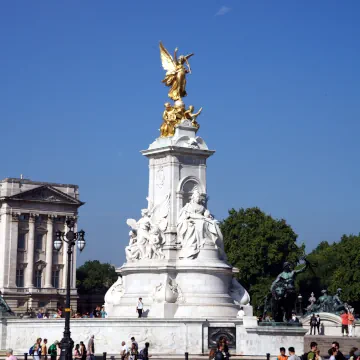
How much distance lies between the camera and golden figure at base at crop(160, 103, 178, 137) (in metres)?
48.9

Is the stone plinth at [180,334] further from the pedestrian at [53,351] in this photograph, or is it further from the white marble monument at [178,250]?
the pedestrian at [53,351]

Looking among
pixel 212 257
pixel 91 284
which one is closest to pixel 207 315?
pixel 212 257

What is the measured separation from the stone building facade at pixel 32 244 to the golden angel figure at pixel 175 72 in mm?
57985

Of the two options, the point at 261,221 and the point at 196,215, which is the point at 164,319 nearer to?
the point at 196,215

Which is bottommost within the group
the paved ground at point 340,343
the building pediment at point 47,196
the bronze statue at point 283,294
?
the paved ground at point 340,343

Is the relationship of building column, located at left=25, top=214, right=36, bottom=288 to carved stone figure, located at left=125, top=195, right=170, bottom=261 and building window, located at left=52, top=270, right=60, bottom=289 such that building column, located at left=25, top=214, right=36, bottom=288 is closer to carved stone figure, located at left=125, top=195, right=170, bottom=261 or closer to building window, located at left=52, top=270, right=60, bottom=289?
building window, located at left=52, top=270, right=60, bottom=289

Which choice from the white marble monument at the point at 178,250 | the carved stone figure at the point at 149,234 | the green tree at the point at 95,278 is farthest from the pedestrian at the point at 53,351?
the green tree at the point at 95,278

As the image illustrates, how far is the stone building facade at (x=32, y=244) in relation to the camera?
107m

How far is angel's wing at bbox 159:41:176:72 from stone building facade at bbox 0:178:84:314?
190ft

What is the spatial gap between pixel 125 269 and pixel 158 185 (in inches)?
180

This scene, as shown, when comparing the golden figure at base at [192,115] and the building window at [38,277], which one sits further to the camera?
the building window at [38,277]

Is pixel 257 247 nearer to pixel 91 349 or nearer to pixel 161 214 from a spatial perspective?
pixel 161 214

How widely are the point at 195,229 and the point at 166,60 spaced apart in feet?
33.8

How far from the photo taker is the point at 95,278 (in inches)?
5098
